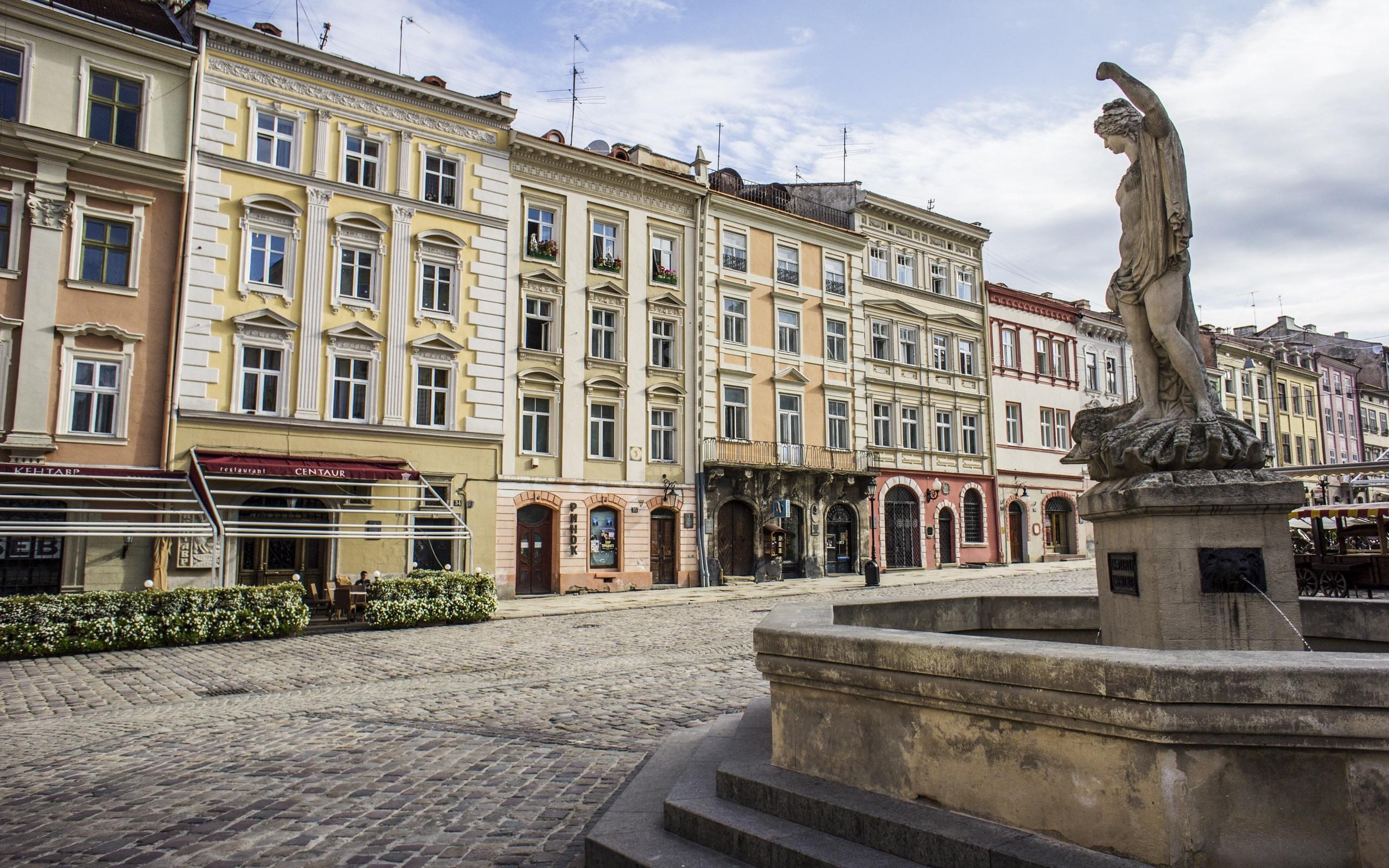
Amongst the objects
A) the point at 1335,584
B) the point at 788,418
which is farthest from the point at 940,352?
the point at 1335,584

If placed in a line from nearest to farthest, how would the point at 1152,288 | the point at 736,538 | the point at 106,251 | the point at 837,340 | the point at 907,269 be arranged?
the point at 1152,288
the point at 106,251
the point at 736,538
the point at 837,340
the point at 907,269

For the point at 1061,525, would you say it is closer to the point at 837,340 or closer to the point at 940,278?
the point at 940,278

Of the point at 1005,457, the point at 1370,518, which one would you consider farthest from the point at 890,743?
the point at 1005,457

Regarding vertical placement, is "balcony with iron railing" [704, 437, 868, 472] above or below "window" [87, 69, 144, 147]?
below

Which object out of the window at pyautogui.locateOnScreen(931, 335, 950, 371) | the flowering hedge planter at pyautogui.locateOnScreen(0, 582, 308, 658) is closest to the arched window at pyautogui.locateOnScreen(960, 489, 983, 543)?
the window at pyautogui.locateOnScreen(931, 335, 950, 371)

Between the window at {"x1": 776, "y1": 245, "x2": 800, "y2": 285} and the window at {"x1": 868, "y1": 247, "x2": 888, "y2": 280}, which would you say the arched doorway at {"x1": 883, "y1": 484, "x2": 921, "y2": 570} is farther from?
the window at {"x1": 776, "y1": 245, "x2": 800, "y2": 285}

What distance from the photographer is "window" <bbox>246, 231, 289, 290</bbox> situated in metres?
23.2

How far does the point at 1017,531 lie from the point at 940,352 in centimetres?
871

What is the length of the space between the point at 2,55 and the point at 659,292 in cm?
1805

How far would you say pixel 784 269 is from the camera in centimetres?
3447

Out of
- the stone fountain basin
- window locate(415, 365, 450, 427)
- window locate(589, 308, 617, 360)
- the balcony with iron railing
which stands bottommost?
the stone fountain basin

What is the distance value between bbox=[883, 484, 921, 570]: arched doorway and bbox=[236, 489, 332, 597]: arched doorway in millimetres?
21125

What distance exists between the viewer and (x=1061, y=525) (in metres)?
41.5

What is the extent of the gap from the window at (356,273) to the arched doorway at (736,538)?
44.3 ft
